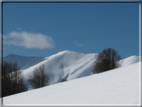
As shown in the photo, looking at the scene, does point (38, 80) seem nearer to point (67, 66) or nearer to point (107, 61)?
point (107, 61)

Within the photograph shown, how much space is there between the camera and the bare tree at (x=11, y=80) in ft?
107

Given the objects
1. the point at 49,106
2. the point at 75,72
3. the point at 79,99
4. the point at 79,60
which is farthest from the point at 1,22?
the point at 79,60

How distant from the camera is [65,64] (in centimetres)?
11356

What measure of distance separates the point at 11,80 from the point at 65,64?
263ft

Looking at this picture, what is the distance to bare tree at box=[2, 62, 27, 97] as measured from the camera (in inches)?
1282

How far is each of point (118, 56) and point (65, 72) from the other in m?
66.1

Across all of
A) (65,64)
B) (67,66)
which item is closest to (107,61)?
(67,66)

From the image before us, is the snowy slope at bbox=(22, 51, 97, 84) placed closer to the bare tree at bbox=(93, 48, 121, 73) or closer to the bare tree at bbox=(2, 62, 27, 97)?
the bare tree at bbox=(2, 62, 27, 97)

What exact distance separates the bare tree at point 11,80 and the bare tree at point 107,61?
46.3ft

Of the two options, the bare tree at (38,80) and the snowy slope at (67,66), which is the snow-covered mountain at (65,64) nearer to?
the snowy slope at (67,66)

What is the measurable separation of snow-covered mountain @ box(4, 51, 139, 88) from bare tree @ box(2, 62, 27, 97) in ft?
152

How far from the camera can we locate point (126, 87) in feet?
28.9

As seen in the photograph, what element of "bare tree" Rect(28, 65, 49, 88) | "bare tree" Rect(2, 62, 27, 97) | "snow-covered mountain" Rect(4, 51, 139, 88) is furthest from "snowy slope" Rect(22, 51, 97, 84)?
"bare tree" Rect(2, 62, 27, 97)

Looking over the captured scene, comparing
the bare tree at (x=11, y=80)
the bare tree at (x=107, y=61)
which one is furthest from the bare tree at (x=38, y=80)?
the bare tree at (x=107, y=61)
